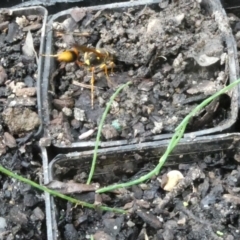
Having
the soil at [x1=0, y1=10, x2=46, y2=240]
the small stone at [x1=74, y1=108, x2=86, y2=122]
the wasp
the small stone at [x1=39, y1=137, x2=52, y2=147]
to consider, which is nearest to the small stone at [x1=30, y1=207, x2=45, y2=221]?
the soil at [x1=0, y1=10, x2=46, y2=240]

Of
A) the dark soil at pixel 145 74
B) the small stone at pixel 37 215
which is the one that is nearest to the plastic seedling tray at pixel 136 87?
the dark soil at pixel 145 74

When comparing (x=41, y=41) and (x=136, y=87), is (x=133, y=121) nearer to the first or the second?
(x=136, y=87)

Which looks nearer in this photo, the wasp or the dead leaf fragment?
the dead leaf fragment

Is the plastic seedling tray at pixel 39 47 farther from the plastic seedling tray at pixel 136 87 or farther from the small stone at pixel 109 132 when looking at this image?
the small stone at pixel 109 132

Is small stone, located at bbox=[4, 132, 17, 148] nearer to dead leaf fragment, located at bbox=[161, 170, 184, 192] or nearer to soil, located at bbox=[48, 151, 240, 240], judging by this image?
soil, located at bbox=[48, 151, 240, 240]

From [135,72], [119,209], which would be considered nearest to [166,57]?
[135,72]

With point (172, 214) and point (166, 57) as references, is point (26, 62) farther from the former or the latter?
point (172, 214)

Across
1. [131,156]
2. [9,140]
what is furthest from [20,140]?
[131,156]
